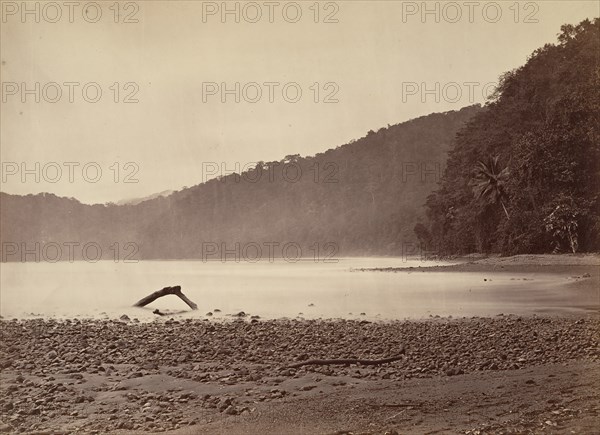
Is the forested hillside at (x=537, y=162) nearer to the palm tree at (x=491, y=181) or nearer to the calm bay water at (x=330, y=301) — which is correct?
the palm tree at (x=491, y=181)

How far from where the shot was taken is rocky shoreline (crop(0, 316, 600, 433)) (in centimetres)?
639

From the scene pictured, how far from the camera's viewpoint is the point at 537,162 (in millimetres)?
31031

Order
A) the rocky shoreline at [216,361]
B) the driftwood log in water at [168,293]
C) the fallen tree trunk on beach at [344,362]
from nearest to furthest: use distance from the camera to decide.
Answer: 1. the rocky shoreline at [216,361]
2. the fallen tree trunk on beach at [344,362]
3. the driftwood log in water at [168,293]

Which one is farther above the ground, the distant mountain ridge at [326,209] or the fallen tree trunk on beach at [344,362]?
the distant mountain ridge at [326,209]

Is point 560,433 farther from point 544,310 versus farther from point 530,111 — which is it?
point 530,111

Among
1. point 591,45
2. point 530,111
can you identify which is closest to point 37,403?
point 591,45

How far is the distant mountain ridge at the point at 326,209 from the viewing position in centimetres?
5166

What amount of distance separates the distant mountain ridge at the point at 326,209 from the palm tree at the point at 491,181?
9.02 metres

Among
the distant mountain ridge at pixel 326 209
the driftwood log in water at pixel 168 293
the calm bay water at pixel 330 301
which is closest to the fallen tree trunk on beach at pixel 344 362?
the calm bay water at pixel 330 301

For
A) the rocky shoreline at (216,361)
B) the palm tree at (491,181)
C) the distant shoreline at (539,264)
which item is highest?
the palm tree at (491,181)

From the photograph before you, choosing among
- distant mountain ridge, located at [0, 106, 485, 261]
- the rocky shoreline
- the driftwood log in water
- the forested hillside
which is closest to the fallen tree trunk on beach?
the rocky shoreline

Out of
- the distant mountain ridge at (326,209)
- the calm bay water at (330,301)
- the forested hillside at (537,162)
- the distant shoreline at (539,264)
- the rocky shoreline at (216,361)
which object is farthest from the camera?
the distant mountain ridge at (326,209)

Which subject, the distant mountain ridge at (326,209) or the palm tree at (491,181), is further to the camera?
the distant mountain ridge at (326,209)

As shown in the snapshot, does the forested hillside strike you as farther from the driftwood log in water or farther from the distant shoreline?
the driftwood log in water
